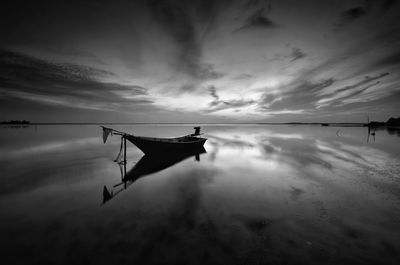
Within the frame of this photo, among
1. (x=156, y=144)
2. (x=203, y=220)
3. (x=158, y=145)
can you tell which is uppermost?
(x=156, y=144)

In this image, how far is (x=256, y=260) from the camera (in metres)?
4.81

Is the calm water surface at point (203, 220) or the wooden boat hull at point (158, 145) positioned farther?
the wooden boat hull at point (158, 145)

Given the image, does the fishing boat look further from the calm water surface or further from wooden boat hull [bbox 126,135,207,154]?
the calm water surface

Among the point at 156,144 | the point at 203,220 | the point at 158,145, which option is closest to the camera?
the point at 203,220

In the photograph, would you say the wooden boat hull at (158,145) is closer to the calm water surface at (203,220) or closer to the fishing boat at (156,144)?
the fishing boat at (156,144)

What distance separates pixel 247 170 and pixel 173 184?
6660 mm

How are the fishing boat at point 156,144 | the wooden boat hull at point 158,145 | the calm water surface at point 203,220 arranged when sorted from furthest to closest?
the wooden boat hull at point 158,145
the fishing boat at point 156,144
the calm water surface at point 203,220

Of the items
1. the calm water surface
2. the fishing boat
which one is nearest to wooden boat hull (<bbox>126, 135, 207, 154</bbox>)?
the fishing boat

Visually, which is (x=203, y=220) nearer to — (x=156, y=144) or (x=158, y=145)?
(x=156, y=144)

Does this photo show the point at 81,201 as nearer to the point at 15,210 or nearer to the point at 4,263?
the point at 15,210

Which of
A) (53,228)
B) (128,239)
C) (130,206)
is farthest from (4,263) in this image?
(130,206)

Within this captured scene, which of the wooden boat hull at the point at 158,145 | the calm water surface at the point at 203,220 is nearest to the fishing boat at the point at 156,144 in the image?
the wooden boat hull at the point at 158,145

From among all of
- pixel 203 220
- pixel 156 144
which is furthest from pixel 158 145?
pixel 203 220

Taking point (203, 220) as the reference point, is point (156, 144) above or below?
above
